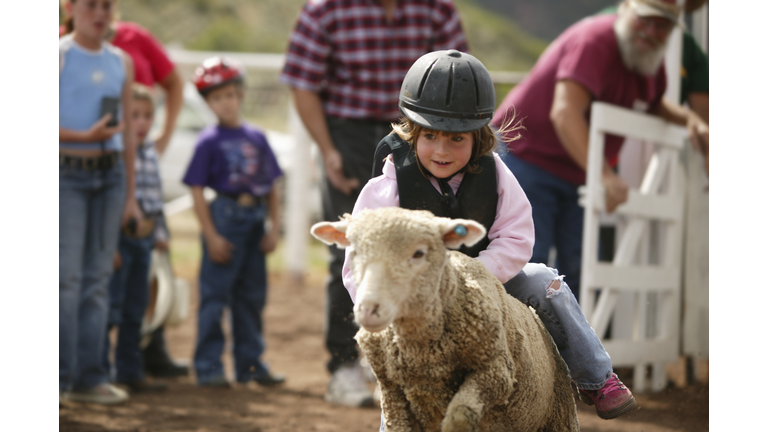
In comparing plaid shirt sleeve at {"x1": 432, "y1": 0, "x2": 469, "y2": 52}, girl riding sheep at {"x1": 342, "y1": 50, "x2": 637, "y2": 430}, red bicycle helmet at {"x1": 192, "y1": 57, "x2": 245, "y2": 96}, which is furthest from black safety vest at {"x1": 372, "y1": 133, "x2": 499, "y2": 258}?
red bicycle helmet at {"x1": 192, "y1": 57, "x2": 245, "y2": 96}

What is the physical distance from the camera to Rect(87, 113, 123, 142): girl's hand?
156 inches

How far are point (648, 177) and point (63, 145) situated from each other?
11.1ft

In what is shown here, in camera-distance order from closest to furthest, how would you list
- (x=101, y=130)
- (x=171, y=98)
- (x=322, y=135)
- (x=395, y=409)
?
1. (x=395, y=409)
2. (x=101, y=130)
3. (x=322, y=135)
4. (x=171, y=98)

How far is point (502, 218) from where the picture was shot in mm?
2178

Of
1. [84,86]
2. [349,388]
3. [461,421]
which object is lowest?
[349,388]

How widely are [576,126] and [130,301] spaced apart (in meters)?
2.97

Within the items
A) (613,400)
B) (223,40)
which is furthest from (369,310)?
(223,40)

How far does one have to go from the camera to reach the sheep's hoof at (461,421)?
5.87ft

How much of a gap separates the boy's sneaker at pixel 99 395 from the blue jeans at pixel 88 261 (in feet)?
0.09

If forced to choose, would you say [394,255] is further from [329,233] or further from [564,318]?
[564,318]

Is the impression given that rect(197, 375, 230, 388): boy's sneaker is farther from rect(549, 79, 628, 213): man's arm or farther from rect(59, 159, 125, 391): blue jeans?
rect(549, 79, 628, 213): man's arm

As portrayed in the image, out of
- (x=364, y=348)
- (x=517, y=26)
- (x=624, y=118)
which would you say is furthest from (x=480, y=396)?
(x=517, y=26)

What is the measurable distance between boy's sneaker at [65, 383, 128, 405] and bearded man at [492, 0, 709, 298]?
2453 mm

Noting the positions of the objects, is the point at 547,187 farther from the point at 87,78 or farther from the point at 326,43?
the point at 87,78
